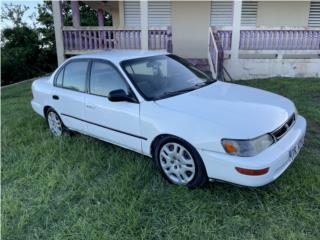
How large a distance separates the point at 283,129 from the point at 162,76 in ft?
5.64

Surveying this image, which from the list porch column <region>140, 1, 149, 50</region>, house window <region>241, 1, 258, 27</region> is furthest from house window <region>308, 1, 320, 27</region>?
porch column <region>140, 1, 149, 50</region>

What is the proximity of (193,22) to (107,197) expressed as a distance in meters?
9.52

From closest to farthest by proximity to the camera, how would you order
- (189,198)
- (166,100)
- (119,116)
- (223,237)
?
(223,237), (189,198), (166,100), (119,116)

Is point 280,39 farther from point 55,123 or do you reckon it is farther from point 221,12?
point 55,123

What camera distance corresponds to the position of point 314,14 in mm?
11109

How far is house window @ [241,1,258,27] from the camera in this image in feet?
36.1

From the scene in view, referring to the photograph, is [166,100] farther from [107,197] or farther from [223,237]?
[223,237]

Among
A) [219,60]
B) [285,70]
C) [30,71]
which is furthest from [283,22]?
[30,71]

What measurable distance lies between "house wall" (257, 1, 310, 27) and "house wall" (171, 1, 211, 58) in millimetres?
2075

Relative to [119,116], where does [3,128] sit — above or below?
below

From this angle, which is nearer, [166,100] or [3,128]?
[166,100]

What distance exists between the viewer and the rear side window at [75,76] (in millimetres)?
4340

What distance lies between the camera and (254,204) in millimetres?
2992

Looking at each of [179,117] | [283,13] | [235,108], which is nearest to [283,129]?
[235,108]
